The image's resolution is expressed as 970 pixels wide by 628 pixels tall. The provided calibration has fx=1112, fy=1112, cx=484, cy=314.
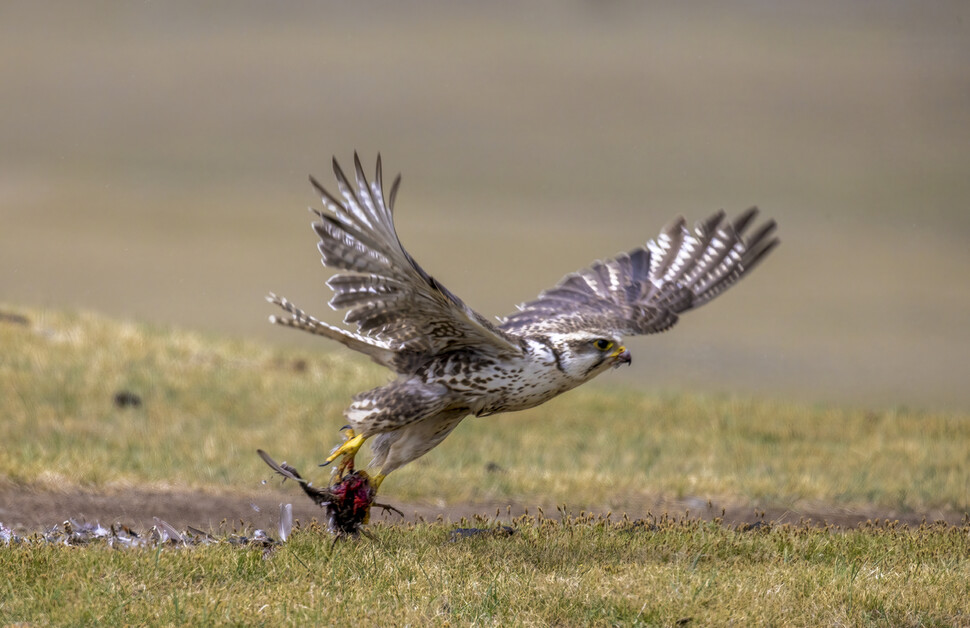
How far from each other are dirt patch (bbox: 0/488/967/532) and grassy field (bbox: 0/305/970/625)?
0.18 meters

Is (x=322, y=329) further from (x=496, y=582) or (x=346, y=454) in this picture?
(x=496, y=582)

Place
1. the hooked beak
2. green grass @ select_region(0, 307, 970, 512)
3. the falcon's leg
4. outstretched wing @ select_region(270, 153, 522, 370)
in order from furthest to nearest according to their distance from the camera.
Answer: green grass @ select_region(0, 307, 970, 512)
the hooked beak
the falcon's leg
outstretched wing @ select_region(270, 153, 522, 370)

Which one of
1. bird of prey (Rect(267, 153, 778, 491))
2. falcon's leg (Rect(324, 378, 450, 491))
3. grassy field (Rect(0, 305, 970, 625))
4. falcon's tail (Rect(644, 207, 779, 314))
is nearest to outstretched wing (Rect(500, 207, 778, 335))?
falcon's tail (Rect(644, 207, 779, 314))

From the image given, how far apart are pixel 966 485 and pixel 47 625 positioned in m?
8.40

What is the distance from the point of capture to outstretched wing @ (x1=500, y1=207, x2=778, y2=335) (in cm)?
810

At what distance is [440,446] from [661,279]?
3818 millimetres

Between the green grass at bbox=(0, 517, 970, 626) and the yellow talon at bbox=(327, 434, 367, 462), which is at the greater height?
the yellow talon at bbox=(327, 434, 367, 462)

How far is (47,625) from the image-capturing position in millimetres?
4848

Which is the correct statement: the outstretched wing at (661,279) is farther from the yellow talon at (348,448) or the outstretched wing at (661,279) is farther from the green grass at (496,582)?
the green grass at (496,582)

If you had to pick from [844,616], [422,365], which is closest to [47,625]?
[422,365]

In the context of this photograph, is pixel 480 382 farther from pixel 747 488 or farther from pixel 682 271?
pixel 747 488

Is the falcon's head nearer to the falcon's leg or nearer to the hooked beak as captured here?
the hooked beak

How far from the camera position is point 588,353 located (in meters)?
6.64

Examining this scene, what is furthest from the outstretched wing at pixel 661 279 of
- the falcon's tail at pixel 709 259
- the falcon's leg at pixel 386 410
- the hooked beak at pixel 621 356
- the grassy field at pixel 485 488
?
the grassy field at pixel 485 488
